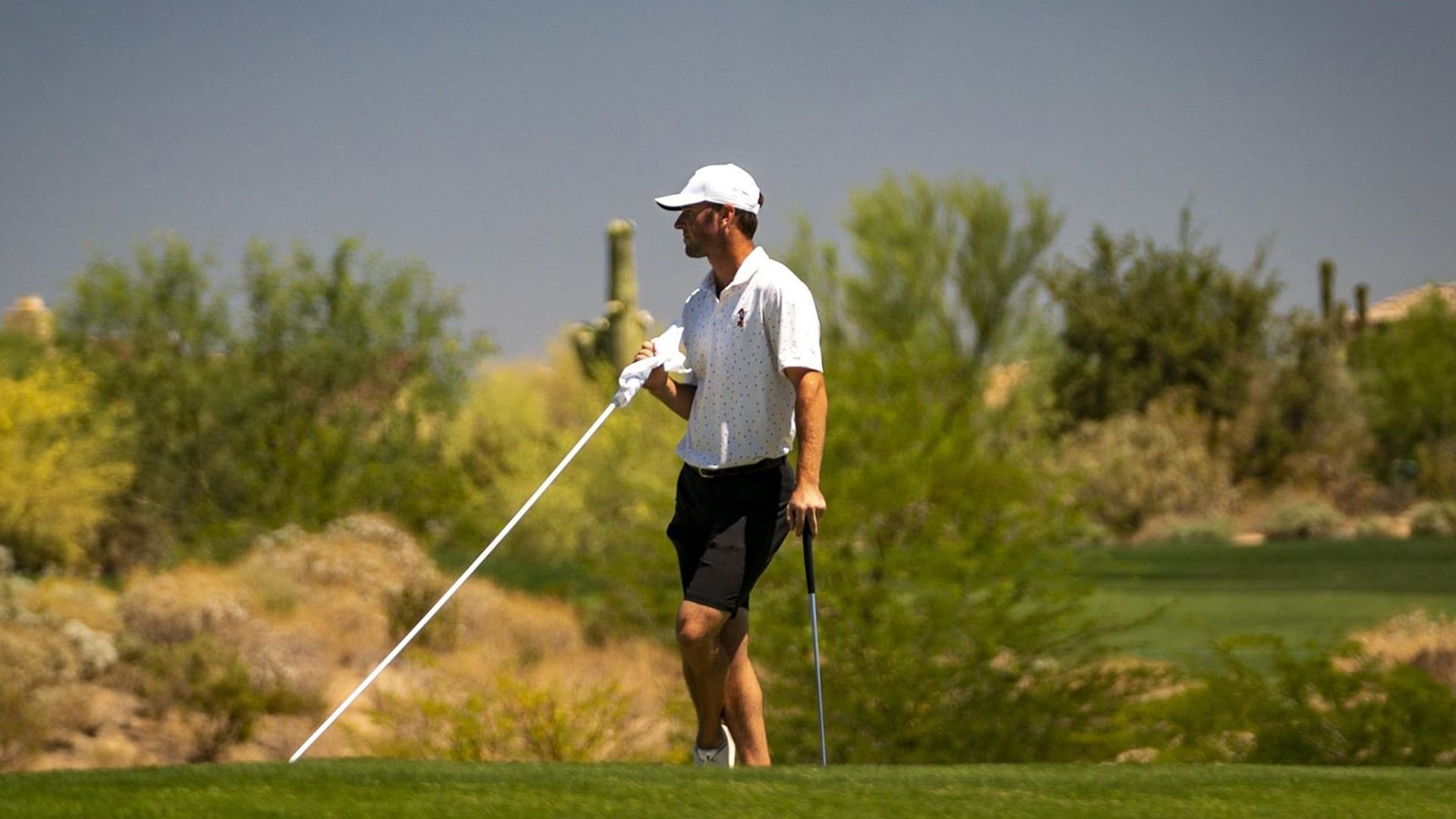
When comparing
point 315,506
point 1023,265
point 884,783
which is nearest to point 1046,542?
point 884,783

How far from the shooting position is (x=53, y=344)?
2778 cm

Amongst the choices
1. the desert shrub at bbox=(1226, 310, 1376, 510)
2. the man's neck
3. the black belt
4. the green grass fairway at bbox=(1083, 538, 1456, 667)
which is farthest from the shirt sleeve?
the desert shrub at bbox=(1226, 310, 1376, 510)

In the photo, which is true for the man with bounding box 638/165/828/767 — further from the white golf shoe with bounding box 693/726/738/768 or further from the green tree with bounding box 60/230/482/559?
the green tree with bounding box 60/230/482/559

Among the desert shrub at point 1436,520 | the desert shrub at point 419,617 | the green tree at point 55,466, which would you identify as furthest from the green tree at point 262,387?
the desert shrub at point 1436,520

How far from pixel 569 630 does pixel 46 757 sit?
5686 millimetres

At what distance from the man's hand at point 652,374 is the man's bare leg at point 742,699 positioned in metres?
0.72

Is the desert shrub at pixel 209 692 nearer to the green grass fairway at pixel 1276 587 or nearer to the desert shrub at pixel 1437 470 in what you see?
the green grass fairway at pixel 1276 587

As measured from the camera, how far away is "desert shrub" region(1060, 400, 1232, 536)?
112 ft

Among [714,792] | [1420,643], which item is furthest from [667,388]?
[1420,643]

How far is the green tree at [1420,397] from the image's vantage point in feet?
121

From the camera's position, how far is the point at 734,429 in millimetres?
4949

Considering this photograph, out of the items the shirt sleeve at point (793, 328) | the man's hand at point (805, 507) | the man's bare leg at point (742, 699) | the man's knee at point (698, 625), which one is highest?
the shirt sleeve at point (793, 328)

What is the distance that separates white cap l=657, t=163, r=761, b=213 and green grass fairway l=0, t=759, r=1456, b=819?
1.58m

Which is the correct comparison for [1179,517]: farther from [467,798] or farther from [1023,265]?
[467,798]
